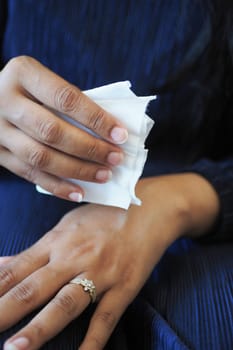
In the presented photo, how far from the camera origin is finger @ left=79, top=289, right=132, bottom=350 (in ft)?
1.74

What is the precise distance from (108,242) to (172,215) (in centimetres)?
10

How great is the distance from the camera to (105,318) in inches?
21.7

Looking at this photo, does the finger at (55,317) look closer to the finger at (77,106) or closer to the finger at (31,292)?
the finger at (31,292)

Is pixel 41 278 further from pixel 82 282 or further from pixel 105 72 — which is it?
pixel 105 72

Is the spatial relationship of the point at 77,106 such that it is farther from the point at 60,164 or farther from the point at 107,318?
the point at 107,318

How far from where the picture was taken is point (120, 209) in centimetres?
64

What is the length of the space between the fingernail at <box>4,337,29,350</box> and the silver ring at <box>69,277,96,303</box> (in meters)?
0.10

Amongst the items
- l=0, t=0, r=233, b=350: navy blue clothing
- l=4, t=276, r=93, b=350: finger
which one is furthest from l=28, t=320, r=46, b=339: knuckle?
l=0, t=0, r=233, b=350: navy blue clothing

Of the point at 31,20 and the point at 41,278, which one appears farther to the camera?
the point at 31,20

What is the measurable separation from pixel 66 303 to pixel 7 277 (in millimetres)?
79

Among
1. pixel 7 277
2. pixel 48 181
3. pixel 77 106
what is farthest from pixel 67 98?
pixel 7 277

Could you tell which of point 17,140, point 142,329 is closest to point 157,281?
point 142,329

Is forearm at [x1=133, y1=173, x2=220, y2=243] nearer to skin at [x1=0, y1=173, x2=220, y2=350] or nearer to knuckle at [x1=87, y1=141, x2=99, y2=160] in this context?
skin at [x1=0, y1=173, x2=220, y2=350]

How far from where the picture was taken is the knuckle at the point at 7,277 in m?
0.56
